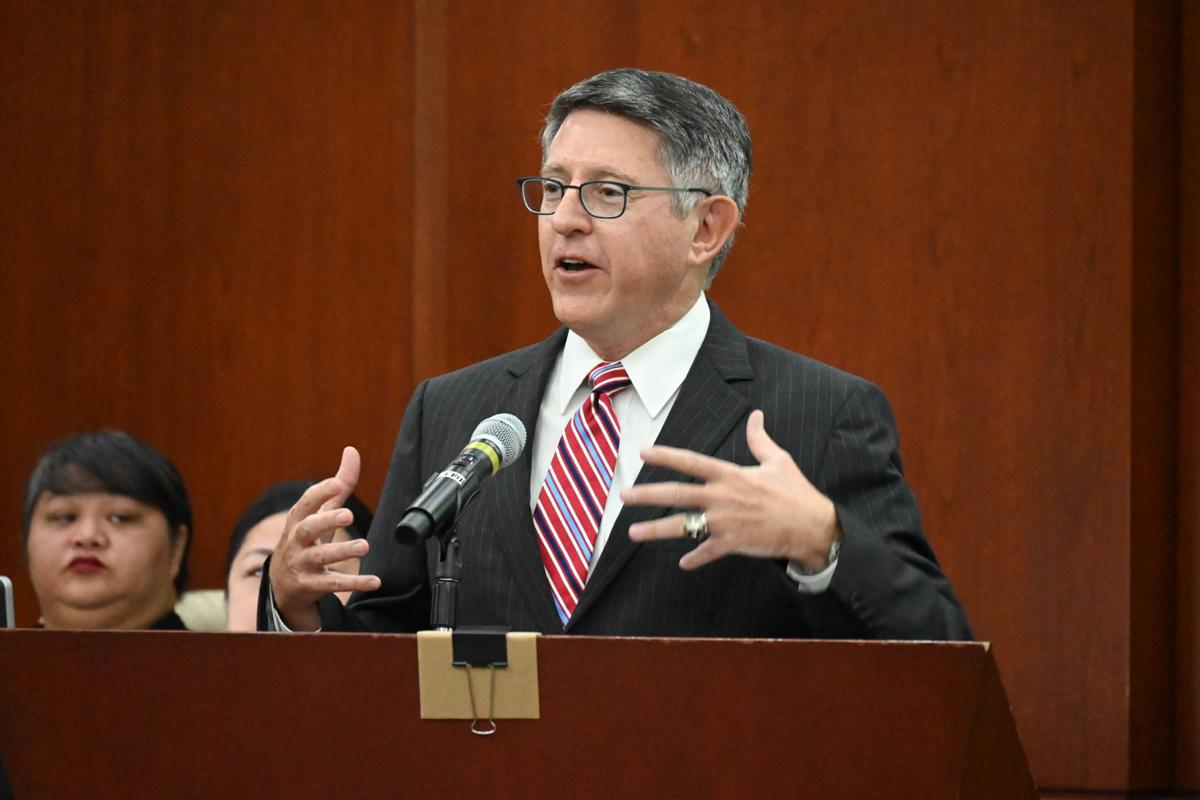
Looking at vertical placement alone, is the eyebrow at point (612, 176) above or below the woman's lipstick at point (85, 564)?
above

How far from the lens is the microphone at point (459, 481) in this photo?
1473mm

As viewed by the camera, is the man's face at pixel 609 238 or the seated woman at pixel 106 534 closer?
the man's face at pixel 609 238

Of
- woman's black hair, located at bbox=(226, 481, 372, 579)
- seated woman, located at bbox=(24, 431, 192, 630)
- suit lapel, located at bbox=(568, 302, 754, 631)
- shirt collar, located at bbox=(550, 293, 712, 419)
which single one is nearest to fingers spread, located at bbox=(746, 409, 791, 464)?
suit lapel, located at bbox=(568, 302, 754, 631)

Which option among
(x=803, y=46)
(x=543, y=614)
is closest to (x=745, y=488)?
(x=543, y=614)

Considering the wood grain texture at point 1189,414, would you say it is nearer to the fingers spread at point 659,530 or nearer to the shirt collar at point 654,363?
the shirt collar at point 654,363

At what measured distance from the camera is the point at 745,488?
62.4 inches

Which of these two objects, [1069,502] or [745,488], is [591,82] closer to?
[745,488]

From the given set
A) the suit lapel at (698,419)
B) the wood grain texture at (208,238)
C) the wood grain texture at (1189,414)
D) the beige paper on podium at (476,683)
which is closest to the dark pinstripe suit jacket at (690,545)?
the suit lapel at (698,419)

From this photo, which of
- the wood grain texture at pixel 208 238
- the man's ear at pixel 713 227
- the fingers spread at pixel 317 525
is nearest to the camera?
the fingers spread at pixel 317 525

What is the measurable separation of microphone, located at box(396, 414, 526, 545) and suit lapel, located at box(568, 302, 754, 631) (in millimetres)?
266

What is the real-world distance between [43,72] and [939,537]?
2566 millimetres

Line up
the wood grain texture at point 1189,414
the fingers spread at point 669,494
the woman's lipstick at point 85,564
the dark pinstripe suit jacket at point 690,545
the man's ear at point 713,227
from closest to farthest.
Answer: the fingers spread at point 669,494 < the dark pinstripe suit jacket at point 690,545 < the man's ear at point 713,227 < the wood grain texture at point 1189,414 < the woman's lipstick at point 85,564

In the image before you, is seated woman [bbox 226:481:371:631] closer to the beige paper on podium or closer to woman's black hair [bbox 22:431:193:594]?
woman's black hair [bbox 22:431:193:594]

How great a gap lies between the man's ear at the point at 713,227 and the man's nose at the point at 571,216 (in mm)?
183
